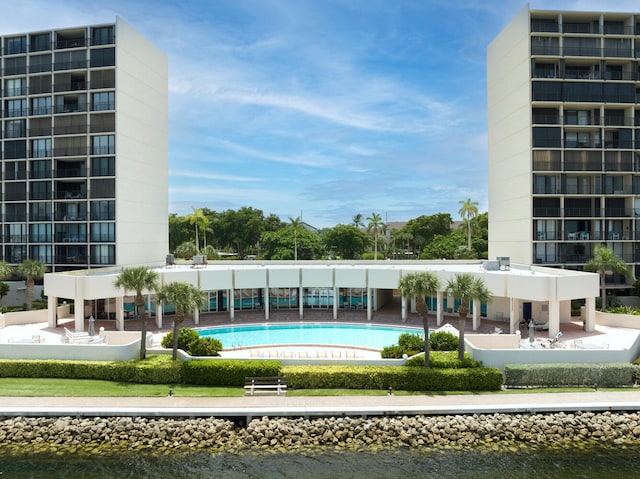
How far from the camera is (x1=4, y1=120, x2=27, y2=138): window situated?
159ft

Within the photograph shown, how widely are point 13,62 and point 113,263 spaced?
986 inches

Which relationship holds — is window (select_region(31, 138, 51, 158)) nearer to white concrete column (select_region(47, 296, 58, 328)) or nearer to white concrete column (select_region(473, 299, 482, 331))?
white concrete column (select_region(47, 296, 58, 328))

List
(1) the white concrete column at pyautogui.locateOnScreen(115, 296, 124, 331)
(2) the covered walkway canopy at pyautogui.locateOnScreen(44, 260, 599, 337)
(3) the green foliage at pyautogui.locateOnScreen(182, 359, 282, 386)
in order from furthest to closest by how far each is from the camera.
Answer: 1. (1) the white concrete column at pyautogui.locateOnScreen(115, 296, 124, 331)
2. (2) the covered walkway canopy at pyautogui.locateOnScreen(44, 260, 599, 337)
3. (3) the green foliage at pyautogui.locateOnScreen(182, 359, 282, 386)

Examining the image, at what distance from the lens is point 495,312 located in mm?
40562

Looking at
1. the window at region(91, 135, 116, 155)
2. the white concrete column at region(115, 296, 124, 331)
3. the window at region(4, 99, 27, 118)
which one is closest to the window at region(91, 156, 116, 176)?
the window at region(91, 135, 116, 155)

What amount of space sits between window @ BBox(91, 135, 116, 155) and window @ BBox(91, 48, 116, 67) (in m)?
7.38

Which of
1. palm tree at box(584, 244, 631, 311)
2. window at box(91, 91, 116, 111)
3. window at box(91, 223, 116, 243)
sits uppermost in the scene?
window at box(91, 91, 116, 111)

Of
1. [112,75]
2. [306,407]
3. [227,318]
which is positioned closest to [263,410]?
[306,407]

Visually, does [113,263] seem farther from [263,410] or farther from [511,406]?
[511,406]

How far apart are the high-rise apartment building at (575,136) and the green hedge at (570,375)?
19.8 meters

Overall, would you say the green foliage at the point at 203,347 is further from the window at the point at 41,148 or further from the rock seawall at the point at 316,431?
the window at the point at 41,148

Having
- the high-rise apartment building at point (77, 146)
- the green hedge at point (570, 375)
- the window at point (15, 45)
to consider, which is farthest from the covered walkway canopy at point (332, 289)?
the window at point (15, 45)

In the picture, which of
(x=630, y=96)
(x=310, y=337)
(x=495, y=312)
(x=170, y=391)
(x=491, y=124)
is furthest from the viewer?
(x=491, y=124)

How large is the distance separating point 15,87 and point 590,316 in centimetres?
6007
